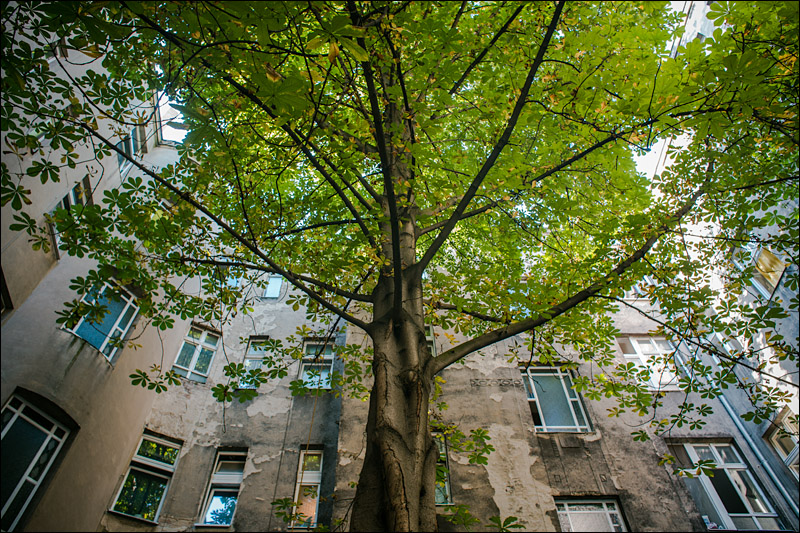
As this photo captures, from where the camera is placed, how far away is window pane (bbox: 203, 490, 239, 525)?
8.23m

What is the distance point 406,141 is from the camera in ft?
17.2

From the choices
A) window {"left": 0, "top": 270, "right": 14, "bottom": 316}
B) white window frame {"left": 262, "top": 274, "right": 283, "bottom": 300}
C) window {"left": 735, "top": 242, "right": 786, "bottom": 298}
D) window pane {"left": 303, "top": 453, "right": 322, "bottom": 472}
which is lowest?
window pane {"left": 303, "top": 453, "right": 322, "bottom": 472}

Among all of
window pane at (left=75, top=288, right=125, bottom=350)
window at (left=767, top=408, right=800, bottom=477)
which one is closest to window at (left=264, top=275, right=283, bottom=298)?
window pane at (left=75, top=288, right=125, bottom=350)

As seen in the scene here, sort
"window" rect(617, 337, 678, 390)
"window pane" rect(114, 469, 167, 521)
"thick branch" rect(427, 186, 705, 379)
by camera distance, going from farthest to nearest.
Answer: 1. "window" rect(617, 337, 678, 390)
2. "window pane" rect(114, 469, 167, 521)
3. "thick branch" rect(427, 186, 705, 379)

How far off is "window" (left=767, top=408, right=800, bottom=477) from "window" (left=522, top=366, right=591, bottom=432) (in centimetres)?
404

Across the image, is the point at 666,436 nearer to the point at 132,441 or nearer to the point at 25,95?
the point at 132,441

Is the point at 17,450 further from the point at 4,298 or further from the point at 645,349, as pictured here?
the point at 645,349

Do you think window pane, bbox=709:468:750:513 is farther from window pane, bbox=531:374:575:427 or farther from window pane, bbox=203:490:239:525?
window pane, bbox=203:490:239:525

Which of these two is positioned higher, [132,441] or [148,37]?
[148,37]

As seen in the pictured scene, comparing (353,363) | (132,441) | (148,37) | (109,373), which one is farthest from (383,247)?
(132,441)

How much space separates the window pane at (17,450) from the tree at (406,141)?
266 centimetres

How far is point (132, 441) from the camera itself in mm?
8375

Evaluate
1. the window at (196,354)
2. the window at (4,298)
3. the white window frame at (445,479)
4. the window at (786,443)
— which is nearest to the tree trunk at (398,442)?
the white window frame at (445,479)

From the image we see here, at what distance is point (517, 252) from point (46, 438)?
27.8 feet
